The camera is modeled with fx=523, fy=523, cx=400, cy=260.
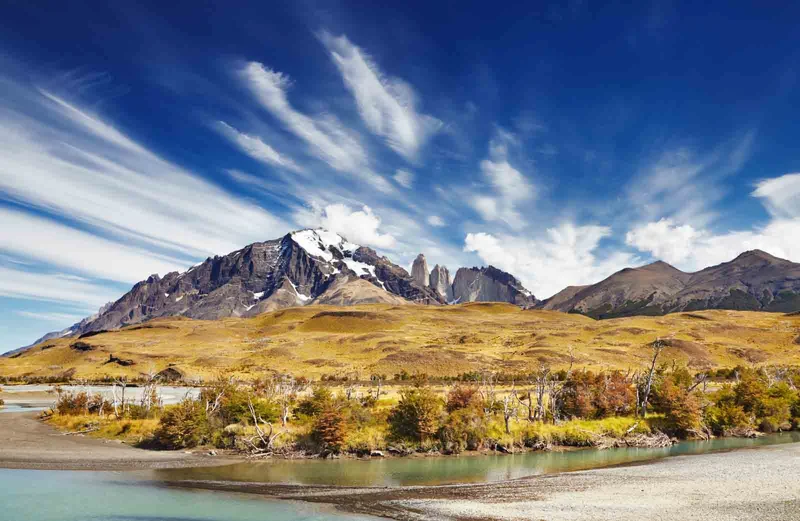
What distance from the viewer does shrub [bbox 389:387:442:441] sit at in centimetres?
5459

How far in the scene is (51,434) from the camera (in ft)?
208

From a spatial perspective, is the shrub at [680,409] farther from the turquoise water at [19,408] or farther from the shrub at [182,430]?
the turquoise water at [19,408]

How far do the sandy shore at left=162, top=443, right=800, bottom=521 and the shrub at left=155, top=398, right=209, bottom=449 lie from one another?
54.8 feet

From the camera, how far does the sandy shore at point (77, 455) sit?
4731 centimetres

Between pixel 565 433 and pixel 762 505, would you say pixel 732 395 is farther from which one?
pixel 762 505

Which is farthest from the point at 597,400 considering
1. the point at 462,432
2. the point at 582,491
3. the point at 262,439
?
the point at 262,439

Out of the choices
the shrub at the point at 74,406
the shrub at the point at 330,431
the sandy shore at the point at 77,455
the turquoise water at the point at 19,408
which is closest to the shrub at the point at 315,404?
the shrub at the point at 330,431

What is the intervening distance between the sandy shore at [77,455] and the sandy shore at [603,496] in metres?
10.7

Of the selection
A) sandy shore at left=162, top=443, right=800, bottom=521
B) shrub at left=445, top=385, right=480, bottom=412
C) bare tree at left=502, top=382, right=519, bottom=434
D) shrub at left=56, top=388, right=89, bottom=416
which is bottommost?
sandy shore at left=162, top=443, right=800, bottom=521

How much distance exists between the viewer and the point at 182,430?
184 ft

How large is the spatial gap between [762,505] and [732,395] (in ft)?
154

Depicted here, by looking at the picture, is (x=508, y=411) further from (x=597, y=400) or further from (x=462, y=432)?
(x=597, y=400)

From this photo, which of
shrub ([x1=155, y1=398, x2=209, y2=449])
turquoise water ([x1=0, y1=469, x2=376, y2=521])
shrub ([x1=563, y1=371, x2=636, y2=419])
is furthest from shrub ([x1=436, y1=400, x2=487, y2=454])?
shrub ([x1=155, y1=398, x2=209, y2=449])

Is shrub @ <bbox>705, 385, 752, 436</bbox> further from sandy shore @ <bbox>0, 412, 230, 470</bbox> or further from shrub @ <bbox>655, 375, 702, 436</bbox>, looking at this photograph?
sandy shore @ <bbox>0, 412, 230, 470</bbox>
